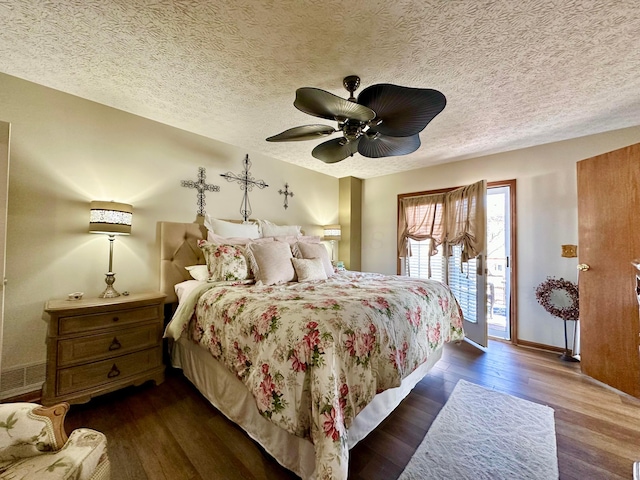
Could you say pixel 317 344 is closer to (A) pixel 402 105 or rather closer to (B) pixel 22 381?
(A) pixel 402 105

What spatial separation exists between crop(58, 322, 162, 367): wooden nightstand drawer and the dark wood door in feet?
13.2

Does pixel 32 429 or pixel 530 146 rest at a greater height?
pixel 530 146

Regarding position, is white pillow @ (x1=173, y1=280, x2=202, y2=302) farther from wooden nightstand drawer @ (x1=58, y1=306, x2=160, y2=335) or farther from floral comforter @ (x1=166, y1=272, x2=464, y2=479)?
wooden nightstand drawer @ (x1=58, y1=306, x2=160, y2=335)

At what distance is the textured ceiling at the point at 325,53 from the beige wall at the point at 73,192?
0.22 meters

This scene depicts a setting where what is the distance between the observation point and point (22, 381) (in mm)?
1972

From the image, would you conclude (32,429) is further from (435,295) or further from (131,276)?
(435,295)

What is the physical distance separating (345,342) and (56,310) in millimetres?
1997

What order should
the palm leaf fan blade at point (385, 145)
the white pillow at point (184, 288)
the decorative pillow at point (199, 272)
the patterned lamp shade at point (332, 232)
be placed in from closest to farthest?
the palm leaf fan blade at point (385, 145), the white pillow at point (184, 288), the decorative pillow at point (199, 272), the patterned lamp shade at point (332, 232)

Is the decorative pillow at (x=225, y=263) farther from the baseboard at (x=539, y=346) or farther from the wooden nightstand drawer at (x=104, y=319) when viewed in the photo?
the baseboard at (x=539, y=346)

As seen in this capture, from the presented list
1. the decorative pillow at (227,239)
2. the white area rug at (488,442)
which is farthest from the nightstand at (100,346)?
the white area rug at (488,442)

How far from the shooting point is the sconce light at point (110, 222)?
6.82 ft

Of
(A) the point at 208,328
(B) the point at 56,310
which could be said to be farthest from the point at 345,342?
(B) the point at 56,310

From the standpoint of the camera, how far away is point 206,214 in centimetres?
298

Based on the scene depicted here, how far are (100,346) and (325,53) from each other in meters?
2.68
